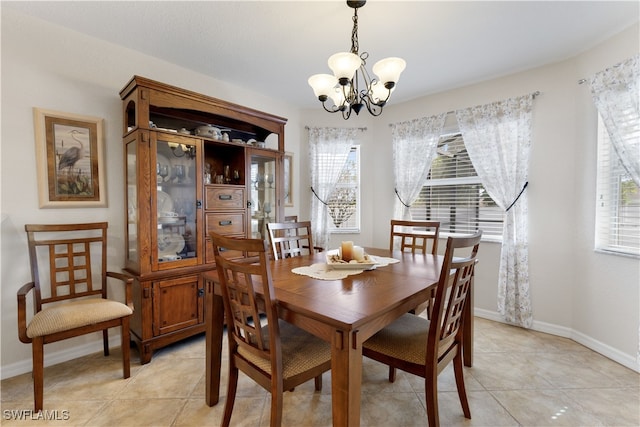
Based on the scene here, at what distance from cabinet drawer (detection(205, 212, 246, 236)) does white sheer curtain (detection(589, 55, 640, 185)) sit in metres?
3.08

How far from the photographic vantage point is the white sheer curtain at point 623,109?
1.97 metres

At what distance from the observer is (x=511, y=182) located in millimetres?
2732

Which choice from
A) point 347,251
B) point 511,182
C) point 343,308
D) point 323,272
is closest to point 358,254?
point 347,251

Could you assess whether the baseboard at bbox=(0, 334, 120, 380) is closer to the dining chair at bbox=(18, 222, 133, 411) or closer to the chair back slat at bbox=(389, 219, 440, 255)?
the dining chair at bbox=(18, 222, 133, 411)

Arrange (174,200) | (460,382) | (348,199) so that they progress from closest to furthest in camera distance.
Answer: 1. (460,382)
2. (174,200)
3. (348,199)

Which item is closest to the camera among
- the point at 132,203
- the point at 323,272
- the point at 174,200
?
the point at 323,272

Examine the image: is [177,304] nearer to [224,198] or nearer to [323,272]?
[224,198]

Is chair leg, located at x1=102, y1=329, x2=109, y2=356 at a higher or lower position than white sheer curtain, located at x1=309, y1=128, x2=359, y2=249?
lower

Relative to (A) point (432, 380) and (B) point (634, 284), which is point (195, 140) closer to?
(A) point (432, 380)

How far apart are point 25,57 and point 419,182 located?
12.0 ft

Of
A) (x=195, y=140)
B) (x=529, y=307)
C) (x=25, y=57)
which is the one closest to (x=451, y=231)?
(x=529, y=307)

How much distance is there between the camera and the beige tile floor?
5.08 feet

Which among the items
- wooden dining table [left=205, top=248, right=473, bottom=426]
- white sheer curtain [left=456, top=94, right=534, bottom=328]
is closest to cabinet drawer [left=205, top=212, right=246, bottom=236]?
wooden dining table [left=205, top=248, right=473, bottom=426]

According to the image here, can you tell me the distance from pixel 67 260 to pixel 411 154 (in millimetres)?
3468
